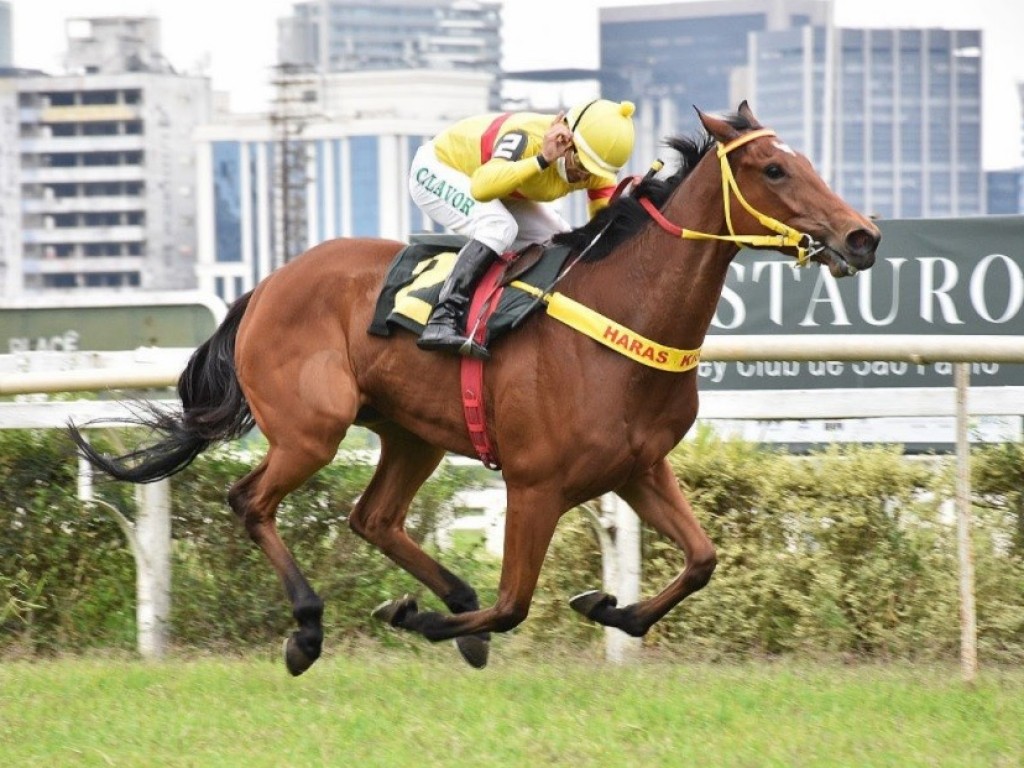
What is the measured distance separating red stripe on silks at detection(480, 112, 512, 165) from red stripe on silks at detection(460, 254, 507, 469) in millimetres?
475

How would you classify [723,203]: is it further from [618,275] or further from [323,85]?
[323,85]

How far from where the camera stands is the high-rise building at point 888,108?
457ft

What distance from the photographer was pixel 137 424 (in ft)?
19.4

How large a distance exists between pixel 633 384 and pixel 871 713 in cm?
115

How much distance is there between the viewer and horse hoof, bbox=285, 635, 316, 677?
5.23 m

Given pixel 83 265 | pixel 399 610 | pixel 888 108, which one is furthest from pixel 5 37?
pixel 399 610

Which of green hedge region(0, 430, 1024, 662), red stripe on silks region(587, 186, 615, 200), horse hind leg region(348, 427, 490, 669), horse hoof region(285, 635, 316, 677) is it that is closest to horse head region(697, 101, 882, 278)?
red stripe on silks region(587, 186, 615, 200)

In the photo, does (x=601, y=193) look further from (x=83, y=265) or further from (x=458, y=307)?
(x=83, y=265)

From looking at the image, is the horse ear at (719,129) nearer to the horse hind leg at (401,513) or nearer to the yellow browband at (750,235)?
the yellow browband at (750,235)

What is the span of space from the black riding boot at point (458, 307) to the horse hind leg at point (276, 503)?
66cm

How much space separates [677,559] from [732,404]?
1.99 ft

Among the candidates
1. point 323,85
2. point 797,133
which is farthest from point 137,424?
point 797,133

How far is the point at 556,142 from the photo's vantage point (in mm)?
5027

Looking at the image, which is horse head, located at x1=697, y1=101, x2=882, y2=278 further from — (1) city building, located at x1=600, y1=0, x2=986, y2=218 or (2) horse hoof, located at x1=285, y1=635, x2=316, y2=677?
(1) city building, located at x1=600, y1=0, x2=986, y2=218
